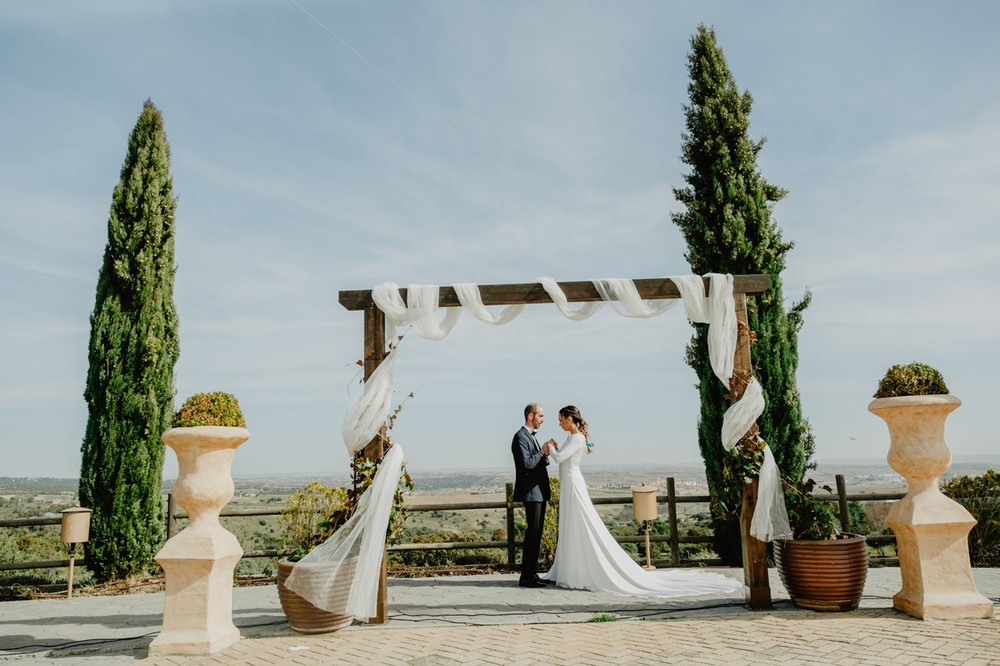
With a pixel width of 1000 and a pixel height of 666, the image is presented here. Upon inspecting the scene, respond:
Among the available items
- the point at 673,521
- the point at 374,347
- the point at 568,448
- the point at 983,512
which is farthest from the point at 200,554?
the point at 983,512

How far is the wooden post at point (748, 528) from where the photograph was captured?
5980 mm

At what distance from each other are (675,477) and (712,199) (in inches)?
167

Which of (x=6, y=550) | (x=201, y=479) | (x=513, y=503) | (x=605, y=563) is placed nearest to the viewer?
(x=201, y=479)

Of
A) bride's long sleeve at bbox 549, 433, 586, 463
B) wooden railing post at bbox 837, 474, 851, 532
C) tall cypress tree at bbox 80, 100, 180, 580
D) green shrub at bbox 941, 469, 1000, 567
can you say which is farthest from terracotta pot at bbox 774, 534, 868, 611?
tall cypress tree at bbox 80, 100, 180, 580

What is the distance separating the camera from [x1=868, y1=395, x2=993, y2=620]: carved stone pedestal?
550cm

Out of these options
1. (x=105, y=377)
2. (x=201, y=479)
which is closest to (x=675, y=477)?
(x=201, y=479)

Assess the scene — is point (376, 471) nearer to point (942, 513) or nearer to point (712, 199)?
point (942, 513)

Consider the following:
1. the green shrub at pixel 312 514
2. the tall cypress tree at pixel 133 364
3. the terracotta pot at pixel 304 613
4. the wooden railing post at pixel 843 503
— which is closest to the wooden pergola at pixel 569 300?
the green shrub at pixel 312 514

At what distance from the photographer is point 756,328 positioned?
962 cm

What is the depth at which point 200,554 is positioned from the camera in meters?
5.26

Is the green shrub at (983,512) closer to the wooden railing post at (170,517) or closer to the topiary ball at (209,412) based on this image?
the topiary ball at (209,412)

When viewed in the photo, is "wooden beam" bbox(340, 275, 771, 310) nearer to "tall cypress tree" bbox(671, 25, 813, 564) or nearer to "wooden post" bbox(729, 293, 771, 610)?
"wooden post" bbox(729, 293, 771, 610)

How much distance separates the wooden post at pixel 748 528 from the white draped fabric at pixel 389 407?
10 centimetres

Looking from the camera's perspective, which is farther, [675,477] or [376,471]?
[675,477]
